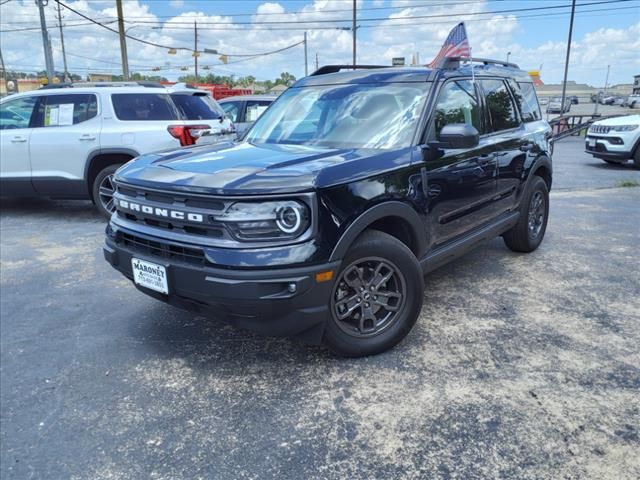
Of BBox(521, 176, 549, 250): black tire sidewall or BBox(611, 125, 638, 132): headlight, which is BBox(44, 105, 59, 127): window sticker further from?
BBox(611, 125, 638, 132): headlight

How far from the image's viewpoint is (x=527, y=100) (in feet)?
17.1

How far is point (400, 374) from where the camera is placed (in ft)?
9.98

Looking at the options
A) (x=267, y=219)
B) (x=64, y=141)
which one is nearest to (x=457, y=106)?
(x=267, y=219)

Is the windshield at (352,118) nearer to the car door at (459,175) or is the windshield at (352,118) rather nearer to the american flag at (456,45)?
the car door at (459,175)

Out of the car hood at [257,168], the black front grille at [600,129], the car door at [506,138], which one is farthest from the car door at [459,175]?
the black front grille at [600,129]

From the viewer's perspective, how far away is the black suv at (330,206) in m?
2.65

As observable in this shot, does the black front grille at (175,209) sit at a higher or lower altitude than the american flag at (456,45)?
lower

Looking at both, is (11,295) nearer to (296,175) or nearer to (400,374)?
(296,175)

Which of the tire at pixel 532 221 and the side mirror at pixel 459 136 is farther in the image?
the tire at pixel 532 221

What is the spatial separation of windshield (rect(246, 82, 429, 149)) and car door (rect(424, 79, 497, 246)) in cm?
20

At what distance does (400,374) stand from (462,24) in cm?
299

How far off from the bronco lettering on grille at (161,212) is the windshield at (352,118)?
1172 millimetres

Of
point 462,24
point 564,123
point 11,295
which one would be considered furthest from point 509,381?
point 564,123

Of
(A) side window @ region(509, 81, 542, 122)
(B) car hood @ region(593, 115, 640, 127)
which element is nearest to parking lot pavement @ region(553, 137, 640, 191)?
(B) car hood @ region(593, 115, 640, 127)
